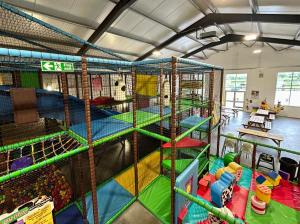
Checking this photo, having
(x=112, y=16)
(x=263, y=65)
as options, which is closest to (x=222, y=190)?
(x=112, y=16)

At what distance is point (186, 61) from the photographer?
2260 mm

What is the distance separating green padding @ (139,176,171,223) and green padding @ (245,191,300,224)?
1470 mm

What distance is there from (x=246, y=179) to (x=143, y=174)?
2.55 m

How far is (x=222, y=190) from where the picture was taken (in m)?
2.90

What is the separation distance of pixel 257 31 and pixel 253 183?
8.23 meters

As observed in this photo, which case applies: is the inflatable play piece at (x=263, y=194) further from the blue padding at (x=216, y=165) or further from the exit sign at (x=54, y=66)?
the exit sign at (x=54, y=66)

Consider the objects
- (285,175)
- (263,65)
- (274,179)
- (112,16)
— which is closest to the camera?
(274,179)

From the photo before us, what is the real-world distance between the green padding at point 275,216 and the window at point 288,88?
38.9 feet

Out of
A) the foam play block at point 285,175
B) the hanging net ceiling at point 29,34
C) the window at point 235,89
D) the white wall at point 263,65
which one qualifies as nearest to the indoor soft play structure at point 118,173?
the foam play block at point 285,175

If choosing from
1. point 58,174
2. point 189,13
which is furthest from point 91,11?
point 58,174

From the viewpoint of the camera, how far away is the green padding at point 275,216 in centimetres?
279

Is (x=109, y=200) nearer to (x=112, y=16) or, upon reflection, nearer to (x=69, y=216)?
(x=69, y=216)

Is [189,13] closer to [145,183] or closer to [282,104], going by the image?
[145,183]

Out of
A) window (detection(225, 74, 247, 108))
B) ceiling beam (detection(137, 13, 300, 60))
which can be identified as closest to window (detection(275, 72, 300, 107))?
window (detection(225, 74, 247, 108))
